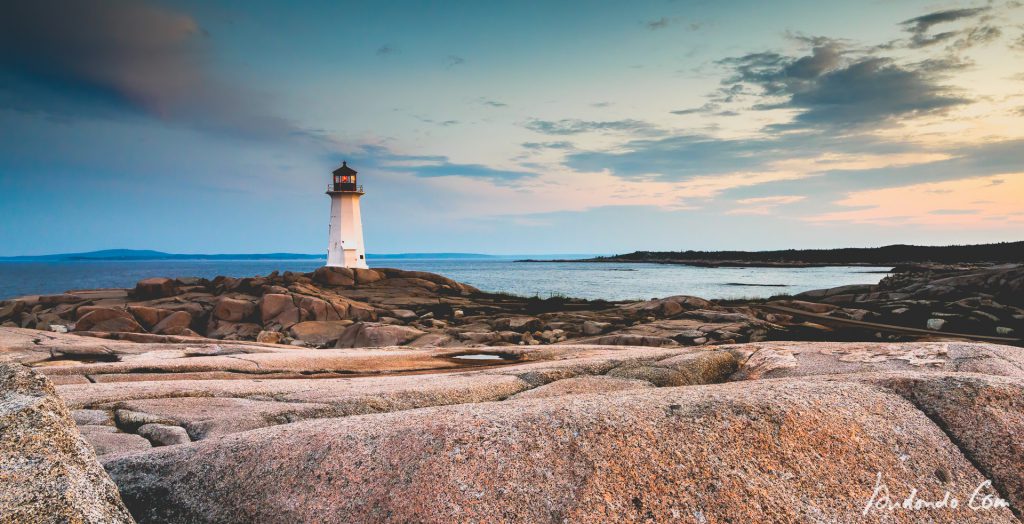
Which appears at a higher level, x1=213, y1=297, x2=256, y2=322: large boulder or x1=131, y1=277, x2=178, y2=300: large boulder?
x1=131, y1=277, x2=178, y2=300: large boulder

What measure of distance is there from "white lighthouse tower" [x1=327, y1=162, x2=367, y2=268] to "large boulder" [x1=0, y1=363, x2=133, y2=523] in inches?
1744

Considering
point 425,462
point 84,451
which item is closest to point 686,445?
point 425,462

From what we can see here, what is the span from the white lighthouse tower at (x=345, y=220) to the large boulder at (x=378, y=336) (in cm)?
2536

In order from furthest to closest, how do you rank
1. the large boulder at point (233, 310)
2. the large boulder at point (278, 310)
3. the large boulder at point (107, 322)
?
the large boulder at point (233, 310) → the large boulder at point (278, 310) → the large boulder at point (107, 322)

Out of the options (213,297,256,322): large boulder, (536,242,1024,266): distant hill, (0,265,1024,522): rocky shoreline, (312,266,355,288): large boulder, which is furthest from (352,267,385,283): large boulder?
(536,242,1024,266): distant hill

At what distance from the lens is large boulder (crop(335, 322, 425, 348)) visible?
68.5 feet

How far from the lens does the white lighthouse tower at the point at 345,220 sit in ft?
155

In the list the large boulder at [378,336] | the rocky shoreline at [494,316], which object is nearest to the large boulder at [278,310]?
the rocky shoreline at [494,316]

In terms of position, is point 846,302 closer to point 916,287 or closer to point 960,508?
point 916,287

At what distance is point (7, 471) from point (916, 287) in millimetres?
36363

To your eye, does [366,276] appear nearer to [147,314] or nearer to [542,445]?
[147,314]

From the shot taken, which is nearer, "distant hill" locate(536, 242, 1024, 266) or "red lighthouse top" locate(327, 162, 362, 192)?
"red lighthouse top" locate(327, 162, 362, 192)

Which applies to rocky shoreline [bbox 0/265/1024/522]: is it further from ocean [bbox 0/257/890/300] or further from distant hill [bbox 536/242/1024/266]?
distant hill [bbox 536/242/1024/266]

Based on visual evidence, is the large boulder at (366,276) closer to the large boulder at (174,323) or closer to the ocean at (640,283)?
the large boulder at (174,323)
